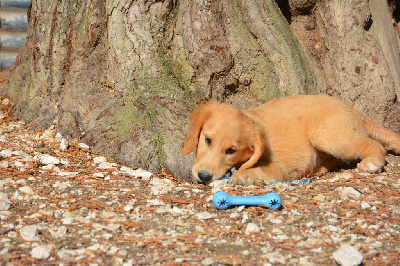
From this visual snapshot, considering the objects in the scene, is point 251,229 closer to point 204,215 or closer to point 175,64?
point 204,215

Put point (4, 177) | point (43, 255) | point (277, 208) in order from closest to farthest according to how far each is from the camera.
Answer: point (43, 255) < point (277, 208) < point (4, 177)

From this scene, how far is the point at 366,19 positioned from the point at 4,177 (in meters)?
5.09

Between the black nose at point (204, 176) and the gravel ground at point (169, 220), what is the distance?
0.34 feet

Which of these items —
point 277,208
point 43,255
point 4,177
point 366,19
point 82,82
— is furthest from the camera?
point 366,19

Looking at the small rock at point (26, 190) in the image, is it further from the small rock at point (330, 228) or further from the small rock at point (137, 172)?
the small rock at point (330, 228)

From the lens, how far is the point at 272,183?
4805mm

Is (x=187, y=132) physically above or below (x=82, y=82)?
below

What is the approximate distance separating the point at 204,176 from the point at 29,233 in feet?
6.28

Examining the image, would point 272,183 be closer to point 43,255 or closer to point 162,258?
point 162,258

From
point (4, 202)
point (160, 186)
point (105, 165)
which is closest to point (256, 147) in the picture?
point (160, 186)

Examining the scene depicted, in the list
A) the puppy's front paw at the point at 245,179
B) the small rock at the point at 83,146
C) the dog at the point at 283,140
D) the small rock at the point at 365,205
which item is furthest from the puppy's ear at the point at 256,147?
the small rock at the point at 83,146

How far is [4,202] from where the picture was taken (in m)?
3.60

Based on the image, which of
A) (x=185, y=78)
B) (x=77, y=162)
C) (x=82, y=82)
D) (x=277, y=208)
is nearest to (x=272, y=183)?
(x=277, y=208)

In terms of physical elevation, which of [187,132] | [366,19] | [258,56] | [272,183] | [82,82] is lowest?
[272,183]
